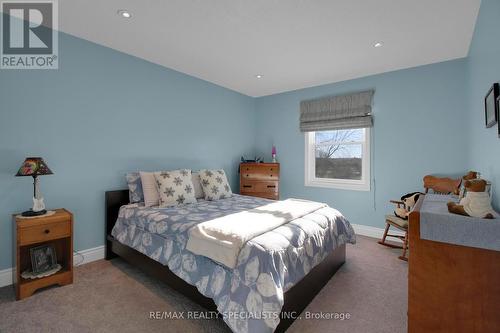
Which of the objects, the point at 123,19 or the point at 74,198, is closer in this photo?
the point at 123,19

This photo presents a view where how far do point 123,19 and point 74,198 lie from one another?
189cm

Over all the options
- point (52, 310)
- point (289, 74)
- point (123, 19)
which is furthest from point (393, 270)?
point (123, 19)

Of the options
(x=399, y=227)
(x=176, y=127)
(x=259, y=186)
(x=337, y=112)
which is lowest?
(x=399, y=227)

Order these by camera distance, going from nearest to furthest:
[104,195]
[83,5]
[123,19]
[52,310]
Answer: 1. [52,310]
2. [83,5]
3. [123,19]
4. [104,195]

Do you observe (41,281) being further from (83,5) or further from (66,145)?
(83,5)

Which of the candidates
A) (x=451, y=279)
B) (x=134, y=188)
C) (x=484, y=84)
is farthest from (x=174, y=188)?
(x=484, y=84)

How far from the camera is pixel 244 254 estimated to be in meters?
1.54

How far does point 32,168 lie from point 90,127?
760 millimetres

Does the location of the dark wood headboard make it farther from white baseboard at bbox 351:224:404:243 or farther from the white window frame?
white baseboard at bbox 351:224:404:243

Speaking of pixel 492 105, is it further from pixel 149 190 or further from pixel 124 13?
pixel 149 190

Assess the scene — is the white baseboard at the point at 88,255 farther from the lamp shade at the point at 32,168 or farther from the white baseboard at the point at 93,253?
the lamp shade at the point at 32,168

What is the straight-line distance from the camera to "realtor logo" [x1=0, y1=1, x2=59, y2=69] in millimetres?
2115

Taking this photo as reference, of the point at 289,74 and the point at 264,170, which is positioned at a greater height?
the point at 289,74

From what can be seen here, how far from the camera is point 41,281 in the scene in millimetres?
2061
